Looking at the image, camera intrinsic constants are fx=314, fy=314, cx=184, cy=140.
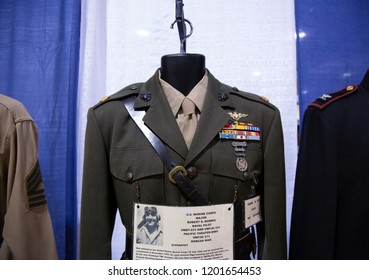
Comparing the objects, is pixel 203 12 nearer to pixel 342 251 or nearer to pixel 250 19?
pixel 250 19

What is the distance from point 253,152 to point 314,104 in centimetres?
28

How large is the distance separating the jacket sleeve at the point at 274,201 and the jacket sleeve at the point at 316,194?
66mm

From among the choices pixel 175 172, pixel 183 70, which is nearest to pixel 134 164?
pixel 175 172

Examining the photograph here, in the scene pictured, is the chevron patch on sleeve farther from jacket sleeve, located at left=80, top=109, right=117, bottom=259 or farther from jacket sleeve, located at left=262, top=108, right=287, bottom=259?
jacket sleeve, located at left=262, top=108, right=287, bottom=259

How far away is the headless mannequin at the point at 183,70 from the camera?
1.04 m

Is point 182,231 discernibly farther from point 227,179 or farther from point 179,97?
point 179,97

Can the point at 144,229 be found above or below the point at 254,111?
below

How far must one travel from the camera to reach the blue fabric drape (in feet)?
4.80

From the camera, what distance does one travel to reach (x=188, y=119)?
102 centimetres

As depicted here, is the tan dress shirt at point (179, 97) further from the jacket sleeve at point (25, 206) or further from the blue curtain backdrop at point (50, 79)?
the blue curtain backdrop at point (50, 79)

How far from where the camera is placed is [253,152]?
3.32 feet

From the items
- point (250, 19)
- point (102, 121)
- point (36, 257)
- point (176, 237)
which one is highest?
point (250, 19)

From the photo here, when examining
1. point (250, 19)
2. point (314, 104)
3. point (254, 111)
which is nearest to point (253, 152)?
point (254, 111)

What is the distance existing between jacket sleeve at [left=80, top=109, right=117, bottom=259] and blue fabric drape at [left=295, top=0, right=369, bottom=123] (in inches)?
38.1
